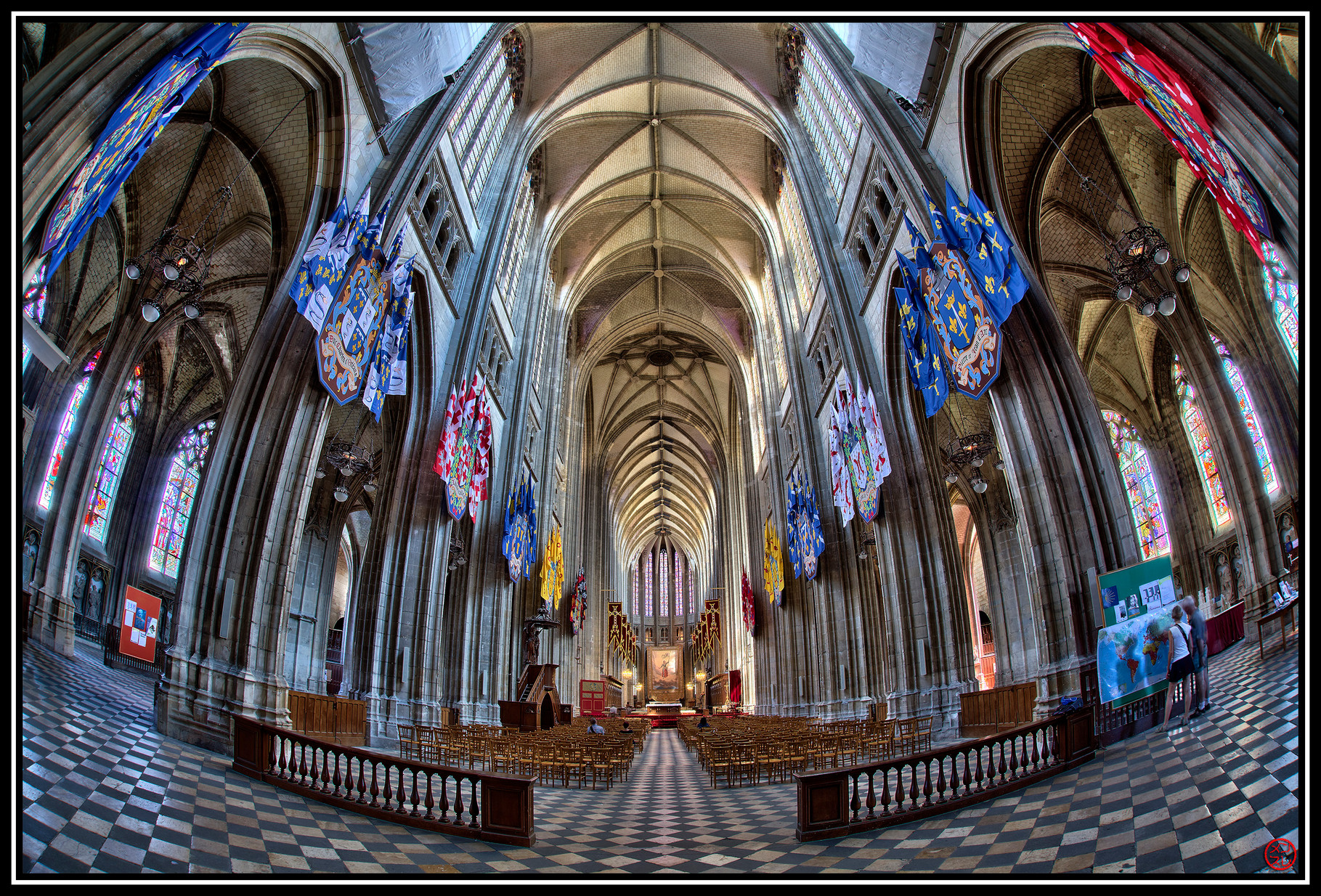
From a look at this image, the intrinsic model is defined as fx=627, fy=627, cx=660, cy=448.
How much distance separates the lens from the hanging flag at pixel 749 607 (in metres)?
33.2

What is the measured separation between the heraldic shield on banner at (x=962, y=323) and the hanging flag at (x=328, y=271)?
35.4ft

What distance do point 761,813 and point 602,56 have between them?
23235mm

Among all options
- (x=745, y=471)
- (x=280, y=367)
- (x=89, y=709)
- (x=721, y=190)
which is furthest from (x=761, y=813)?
(x=745, y=471)

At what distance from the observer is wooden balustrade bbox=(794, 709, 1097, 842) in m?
6.18

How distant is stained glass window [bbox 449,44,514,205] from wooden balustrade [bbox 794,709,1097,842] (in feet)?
54.0

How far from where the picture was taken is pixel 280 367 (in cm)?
1092

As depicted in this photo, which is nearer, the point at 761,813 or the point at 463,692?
the point at 761,813

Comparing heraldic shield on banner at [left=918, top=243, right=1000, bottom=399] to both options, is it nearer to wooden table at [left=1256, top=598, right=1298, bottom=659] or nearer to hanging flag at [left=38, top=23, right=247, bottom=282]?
wooden table at [left=1256, top=598, right=1298, bottom=659]

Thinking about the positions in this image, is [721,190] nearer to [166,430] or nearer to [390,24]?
[390,24]

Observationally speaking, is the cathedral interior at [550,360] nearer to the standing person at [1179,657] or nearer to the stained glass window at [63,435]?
the stained glass window at [63,435]

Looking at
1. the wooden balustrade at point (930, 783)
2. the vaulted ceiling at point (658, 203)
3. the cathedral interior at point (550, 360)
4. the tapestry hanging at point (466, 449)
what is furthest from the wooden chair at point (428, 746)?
the vaulted ceiling at point (658, 203)
